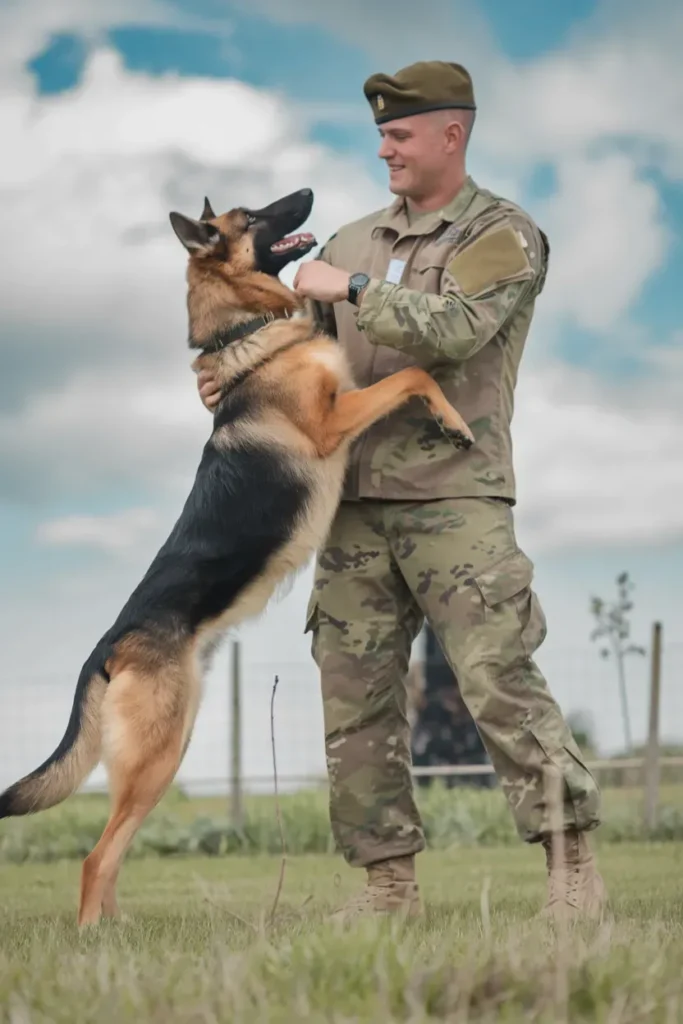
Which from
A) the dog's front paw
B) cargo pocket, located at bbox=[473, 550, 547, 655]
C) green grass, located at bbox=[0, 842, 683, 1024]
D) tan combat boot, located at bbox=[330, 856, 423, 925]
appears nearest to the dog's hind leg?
green grass, located at bbox=[0, 842, 683, 1024]

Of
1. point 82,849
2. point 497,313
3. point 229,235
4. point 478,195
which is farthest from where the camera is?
point 82,849

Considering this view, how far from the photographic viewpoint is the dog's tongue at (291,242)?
5.15 m

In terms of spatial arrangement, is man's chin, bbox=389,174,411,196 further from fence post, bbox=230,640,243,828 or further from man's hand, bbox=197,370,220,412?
fence post, bbox=230,640,243,828

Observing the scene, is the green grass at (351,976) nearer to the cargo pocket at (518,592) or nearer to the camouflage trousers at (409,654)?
the camouflage trousers at (409,654)

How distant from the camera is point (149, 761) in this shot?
182 inches

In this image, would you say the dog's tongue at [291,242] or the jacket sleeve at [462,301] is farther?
the dog's tongue at [291,242]

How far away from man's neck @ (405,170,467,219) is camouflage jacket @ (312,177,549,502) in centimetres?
3

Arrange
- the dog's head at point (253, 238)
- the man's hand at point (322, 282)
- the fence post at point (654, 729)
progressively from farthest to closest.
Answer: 1. the fence post at point (654, 729)
2. the dog's head at point (253, 238)
3. the man's hand at point (322, 282)

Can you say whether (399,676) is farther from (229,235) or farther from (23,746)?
(23,746)

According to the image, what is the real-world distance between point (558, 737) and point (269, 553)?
1.20 m

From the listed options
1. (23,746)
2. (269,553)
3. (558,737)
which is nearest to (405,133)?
(269,553)

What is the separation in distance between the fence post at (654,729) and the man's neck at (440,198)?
6.96 m

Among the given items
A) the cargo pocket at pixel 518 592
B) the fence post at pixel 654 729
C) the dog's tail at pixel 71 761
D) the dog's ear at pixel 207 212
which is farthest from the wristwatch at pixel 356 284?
the fence post at pixel 654 729

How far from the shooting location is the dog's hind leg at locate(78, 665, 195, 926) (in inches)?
181
